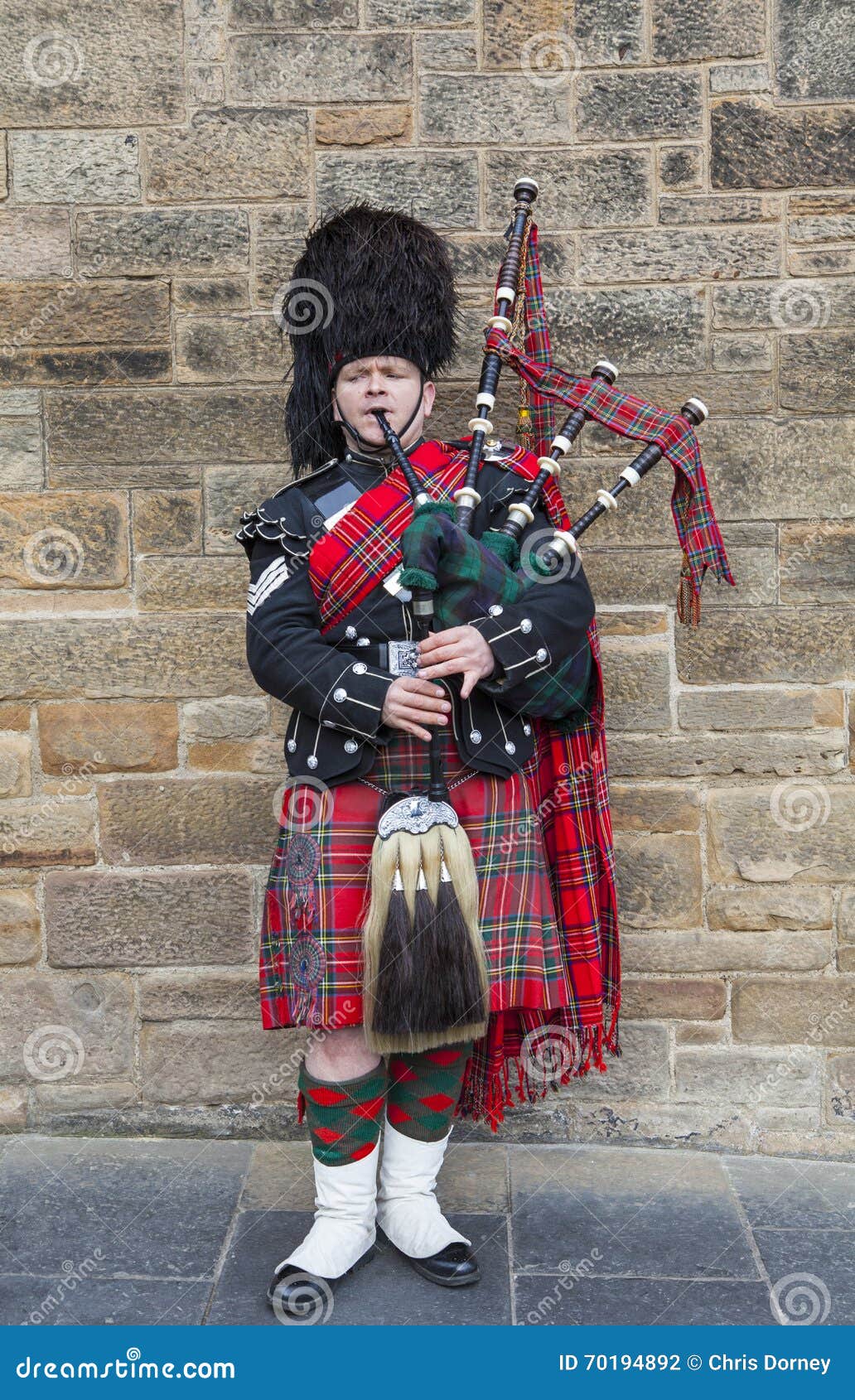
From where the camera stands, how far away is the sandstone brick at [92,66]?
293 centimetres

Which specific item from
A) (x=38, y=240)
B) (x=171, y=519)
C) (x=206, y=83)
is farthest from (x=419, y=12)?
(x=171, y=519)

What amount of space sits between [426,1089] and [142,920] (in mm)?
915

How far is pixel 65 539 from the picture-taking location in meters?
3.01

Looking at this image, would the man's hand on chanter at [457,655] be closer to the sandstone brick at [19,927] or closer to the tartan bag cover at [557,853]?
the tartan bag cover at [557,853]

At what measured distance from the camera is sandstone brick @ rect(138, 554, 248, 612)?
3.00m

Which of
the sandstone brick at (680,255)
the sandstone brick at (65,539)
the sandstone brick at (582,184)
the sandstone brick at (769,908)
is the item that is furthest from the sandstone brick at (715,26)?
the sandstone brick at (769,908)

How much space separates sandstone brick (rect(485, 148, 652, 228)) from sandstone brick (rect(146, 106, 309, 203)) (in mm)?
453

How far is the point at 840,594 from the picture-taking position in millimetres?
2957

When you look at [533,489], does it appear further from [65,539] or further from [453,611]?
[65,539]

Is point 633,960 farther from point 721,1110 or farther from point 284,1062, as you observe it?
point 284,1062

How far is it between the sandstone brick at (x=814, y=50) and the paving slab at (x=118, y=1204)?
2.75 metres

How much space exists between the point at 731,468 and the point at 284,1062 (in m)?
1.75

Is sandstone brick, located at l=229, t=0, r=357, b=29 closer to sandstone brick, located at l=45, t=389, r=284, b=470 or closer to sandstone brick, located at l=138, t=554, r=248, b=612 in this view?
sandstone brick, located at l=45, t=389, r=284, b=470

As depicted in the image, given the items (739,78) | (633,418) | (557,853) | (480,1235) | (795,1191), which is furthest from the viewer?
(739,78)
